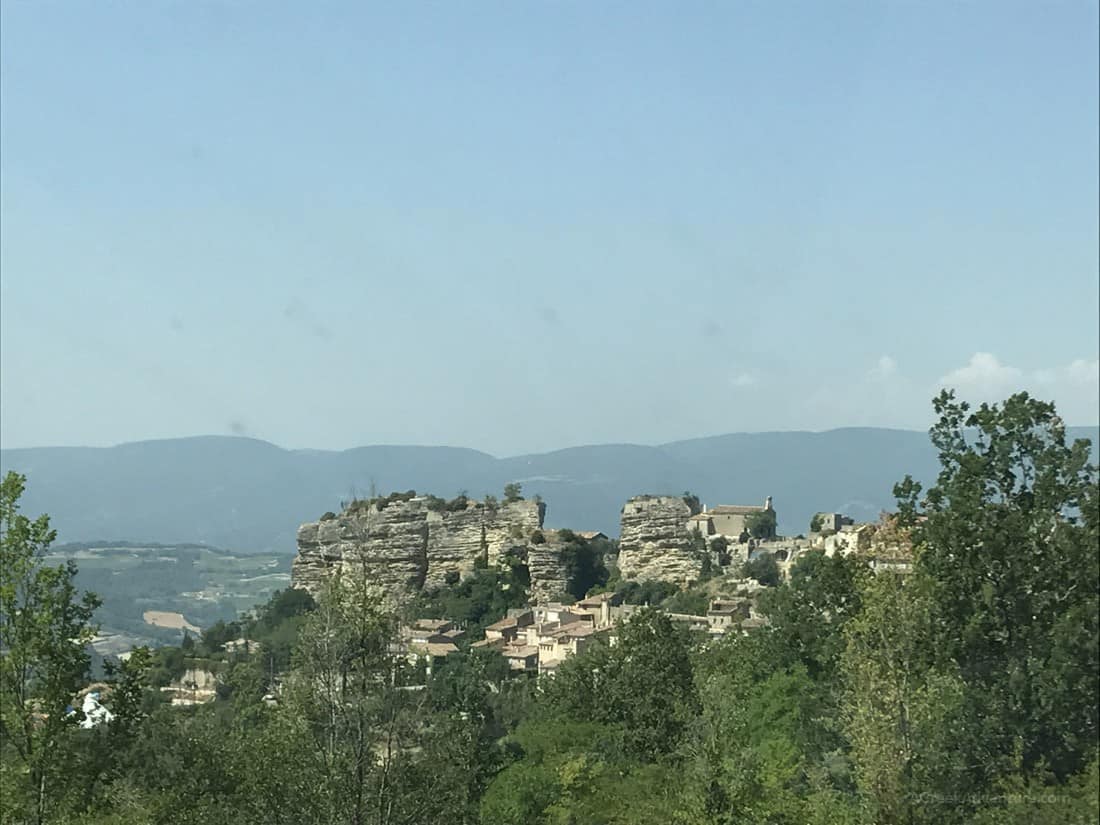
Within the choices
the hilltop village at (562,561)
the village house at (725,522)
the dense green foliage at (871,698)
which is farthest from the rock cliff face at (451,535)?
the dense green foliage at (871,698)

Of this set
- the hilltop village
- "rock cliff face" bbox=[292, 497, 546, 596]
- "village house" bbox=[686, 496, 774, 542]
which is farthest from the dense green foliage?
"village house" bbox=[686, 496, 774, 542]

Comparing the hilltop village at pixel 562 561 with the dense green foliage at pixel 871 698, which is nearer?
the dense green foliage at pixel 871 698

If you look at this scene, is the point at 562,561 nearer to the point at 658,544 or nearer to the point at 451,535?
the point at 658,544

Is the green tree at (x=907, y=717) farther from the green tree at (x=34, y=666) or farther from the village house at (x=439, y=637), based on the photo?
the village house at (x=439, y=637)

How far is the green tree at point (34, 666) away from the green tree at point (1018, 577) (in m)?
9.83

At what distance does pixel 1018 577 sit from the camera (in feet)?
44.5

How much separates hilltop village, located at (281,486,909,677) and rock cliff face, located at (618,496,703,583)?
58 millimetres

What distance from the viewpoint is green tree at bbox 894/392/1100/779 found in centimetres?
1225

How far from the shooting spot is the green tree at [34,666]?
1309 cm

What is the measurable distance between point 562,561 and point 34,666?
58377 mm

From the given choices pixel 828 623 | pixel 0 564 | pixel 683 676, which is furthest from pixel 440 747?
pixel 683 676

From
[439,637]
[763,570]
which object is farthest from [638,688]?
[763,570]

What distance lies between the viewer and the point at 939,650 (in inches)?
565

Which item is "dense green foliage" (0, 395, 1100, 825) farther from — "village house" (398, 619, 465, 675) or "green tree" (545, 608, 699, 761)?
"village house" (398, 619, 465, 675)
